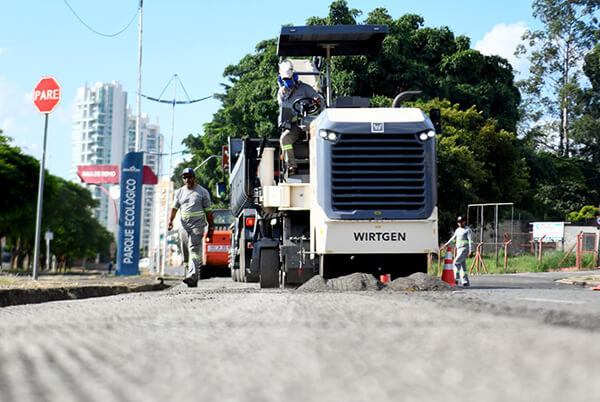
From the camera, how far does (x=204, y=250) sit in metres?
25.2

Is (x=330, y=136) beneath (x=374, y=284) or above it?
above

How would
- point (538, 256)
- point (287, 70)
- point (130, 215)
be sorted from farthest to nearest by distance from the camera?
point (130, 215) < point (538, 256) < point (287, 70)

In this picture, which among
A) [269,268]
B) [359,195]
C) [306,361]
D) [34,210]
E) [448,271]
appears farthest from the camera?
[34,210]

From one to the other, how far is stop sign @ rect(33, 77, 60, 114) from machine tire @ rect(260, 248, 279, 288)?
9.49 m

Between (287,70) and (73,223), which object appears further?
(73,223)

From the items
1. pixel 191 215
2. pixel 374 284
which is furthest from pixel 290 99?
pixel 374 284

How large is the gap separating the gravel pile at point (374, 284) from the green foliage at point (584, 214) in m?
41.2

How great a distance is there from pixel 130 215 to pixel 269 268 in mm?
24764

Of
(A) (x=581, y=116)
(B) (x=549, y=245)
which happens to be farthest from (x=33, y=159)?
(A) (x=581, y=116)

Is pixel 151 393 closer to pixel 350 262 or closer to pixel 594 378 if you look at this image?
pixel 594 378

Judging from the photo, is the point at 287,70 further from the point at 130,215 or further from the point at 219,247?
A: the point at 130,215

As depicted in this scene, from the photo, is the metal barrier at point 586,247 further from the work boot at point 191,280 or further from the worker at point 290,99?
the work boot at point 191,280

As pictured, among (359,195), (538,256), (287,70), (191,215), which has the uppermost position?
(287,70)

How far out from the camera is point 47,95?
19.7 m
